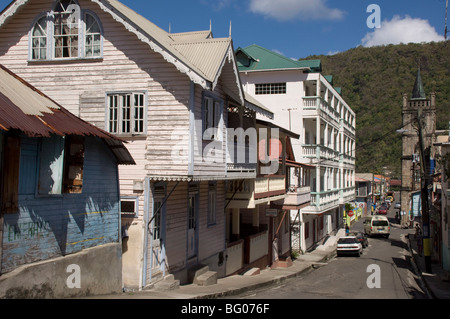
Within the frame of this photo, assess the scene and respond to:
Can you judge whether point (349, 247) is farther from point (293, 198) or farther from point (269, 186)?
point (269, 186)

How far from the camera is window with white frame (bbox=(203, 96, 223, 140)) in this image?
1414 centimetres

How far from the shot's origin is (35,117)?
10047mm

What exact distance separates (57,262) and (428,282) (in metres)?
15.9

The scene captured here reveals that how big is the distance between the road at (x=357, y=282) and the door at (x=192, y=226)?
2306 mm

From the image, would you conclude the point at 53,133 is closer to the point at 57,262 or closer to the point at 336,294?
the point at 57,262

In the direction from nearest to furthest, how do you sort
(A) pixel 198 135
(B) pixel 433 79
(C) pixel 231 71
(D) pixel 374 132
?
(A) pixel 198 135, (C) pixel 231 71, (D) pixel 374 132, (B) pixel 433 79

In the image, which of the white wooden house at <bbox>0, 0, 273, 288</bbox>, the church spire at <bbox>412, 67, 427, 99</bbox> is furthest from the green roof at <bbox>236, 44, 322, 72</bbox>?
the church spire at <bbox>412, 67, 427, 99</bbox>

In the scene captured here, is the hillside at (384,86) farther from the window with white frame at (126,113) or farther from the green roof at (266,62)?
the window with white frame at (126,113)

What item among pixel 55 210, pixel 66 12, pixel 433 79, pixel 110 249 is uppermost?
pixel 433 79

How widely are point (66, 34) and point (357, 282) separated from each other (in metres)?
14.8

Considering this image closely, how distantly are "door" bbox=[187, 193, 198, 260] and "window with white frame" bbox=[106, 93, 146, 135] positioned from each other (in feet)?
11.3

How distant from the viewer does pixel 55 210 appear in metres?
10.3

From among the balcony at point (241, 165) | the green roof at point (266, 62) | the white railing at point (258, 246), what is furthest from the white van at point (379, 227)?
the balcony at point (241, 165)
